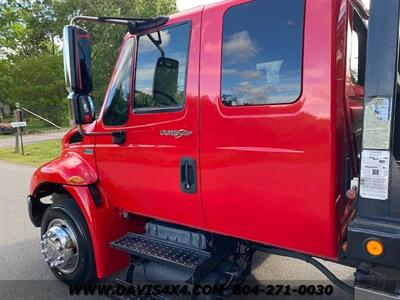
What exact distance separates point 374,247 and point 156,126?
161cm

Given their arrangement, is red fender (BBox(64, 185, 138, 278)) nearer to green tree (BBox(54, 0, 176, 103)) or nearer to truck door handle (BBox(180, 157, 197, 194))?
truck door handle (BBox(180, 157, 197, 194))

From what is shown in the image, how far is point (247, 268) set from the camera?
3117 millimetres

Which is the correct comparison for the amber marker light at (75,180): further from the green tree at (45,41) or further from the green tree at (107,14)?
the green tree at (45,41)

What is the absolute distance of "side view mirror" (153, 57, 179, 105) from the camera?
264 cm

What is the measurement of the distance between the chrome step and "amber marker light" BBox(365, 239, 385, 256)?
1203 millimetres

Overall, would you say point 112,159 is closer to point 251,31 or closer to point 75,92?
point 75,92

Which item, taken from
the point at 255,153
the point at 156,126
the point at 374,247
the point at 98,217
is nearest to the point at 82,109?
the point at 156,126

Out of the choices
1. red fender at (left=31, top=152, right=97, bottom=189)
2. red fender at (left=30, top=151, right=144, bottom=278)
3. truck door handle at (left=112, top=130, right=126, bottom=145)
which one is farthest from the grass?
truck door handle at (left=112, top=130, right=126, bottom=145)

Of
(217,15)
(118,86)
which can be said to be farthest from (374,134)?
(118,86)

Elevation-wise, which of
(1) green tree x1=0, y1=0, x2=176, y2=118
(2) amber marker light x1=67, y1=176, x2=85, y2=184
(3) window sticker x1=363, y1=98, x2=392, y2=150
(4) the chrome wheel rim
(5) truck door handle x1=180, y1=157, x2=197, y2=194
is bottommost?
(4) the chrome wheel rim

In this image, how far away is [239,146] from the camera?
89.5 inches

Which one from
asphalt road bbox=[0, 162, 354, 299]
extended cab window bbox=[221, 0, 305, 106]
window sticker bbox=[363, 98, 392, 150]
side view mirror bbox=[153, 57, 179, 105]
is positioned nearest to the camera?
window sticker bbox=[363, 98, 392, 150]

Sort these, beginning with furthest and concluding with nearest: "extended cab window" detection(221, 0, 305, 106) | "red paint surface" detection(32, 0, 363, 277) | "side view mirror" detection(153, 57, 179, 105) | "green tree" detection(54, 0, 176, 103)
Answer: "green tree" detection(54, 0, 176, 103), "side view mirror" detection(153, 57, 179, 105), "extended cab window" detection(221, 0, 305, 106), "red paint surface" detection(32, 0, 363, 277)

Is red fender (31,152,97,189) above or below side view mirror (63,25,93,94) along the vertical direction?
below
